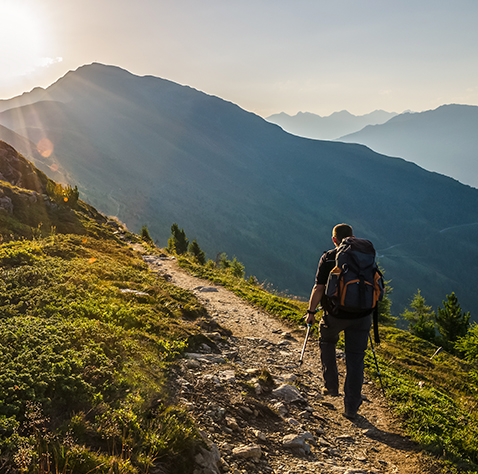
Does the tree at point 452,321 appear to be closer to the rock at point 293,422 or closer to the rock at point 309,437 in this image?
the rock at point 293,422

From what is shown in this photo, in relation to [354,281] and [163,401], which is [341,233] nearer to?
[354,281]

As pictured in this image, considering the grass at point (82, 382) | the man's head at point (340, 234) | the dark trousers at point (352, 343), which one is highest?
the man's head at point (340, 234)

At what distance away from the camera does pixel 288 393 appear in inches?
254

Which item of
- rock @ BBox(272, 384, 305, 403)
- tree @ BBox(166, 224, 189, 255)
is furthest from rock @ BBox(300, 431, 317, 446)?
tree @ BBox(166, 224, 189, 255)

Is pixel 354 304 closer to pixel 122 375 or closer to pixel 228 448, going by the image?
pixel 228 448

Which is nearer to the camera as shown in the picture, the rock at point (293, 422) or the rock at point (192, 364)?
the rock at point (293, 422)

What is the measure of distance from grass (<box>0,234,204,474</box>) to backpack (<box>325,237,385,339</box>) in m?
3.26

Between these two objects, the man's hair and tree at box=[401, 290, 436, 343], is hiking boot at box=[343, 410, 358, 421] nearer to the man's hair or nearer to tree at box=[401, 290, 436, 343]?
the man's hair

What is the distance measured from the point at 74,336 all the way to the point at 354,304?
5182 millimetres

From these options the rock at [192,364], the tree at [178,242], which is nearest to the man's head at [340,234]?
the rock at [192,364]

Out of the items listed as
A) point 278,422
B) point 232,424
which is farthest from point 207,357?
point 232,424

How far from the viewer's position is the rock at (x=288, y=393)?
6.32 metres

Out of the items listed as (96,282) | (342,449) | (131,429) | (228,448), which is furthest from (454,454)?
Result: (96,282)

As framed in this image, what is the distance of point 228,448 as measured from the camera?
4.21 meters
